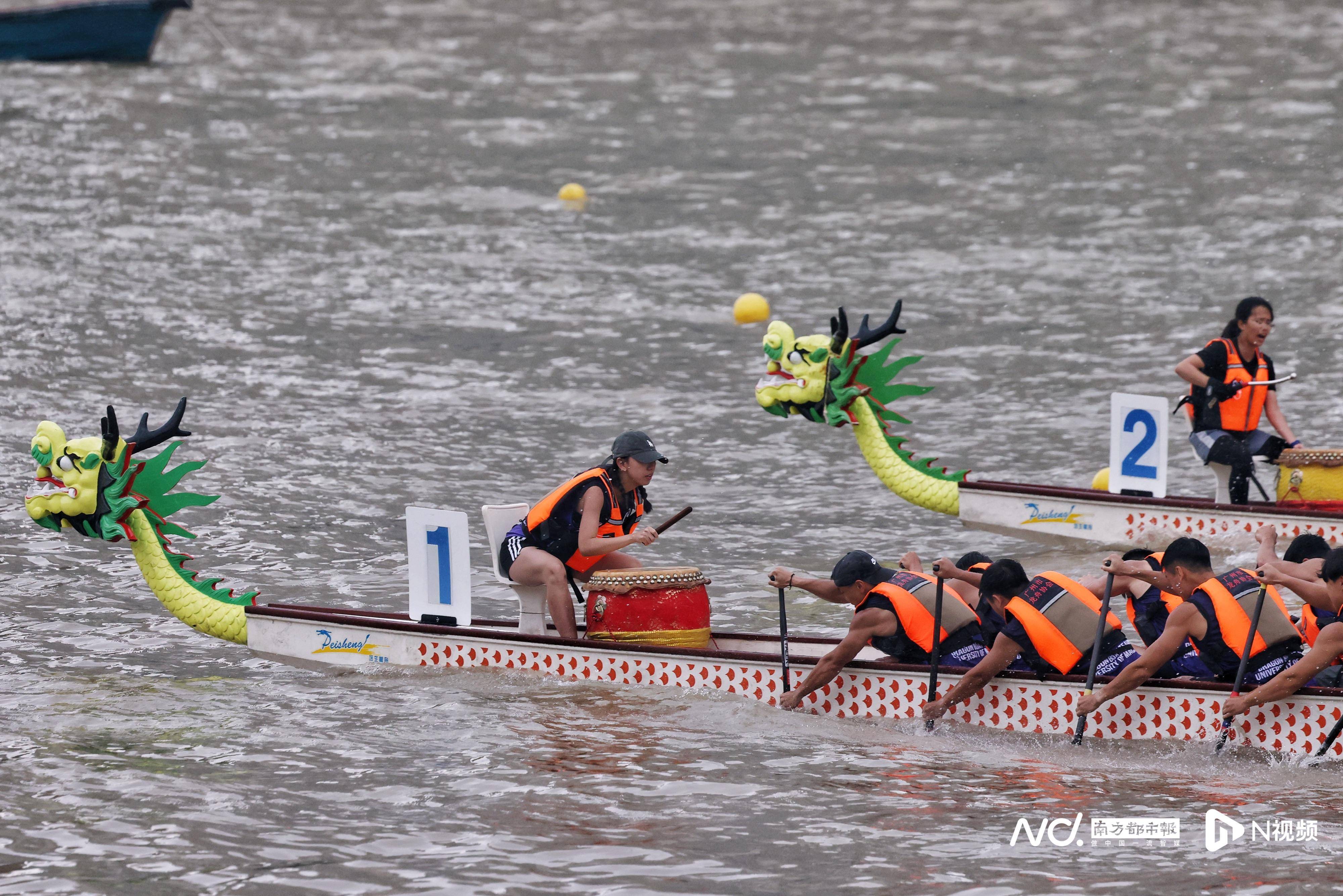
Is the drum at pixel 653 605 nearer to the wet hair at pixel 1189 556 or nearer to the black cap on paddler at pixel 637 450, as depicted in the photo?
the black cap on paddler at pixel 637 450

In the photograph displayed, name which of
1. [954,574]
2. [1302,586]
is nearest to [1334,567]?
[1302,586]

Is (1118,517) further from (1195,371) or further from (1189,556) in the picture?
(1189,556)

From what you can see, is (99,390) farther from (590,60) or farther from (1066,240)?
(590,60)

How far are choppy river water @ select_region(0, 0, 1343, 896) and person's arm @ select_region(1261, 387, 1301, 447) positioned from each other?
1879mm

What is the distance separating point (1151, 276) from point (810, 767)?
14403 mm

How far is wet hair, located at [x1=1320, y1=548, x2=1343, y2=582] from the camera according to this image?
367 inches

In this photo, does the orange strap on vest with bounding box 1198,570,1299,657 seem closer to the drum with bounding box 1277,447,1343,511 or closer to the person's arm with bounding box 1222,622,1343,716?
the person's arm with bounding box 1222,622,1343,716

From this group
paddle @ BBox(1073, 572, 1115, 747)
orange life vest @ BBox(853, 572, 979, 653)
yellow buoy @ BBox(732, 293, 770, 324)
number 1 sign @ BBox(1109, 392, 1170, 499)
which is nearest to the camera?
paddle @ BBox(1073, 572, 1115, 747)

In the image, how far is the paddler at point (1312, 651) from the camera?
9.29 m

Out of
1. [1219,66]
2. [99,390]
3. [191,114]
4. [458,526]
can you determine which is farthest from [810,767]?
[1219,66]

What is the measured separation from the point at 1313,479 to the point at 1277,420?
23.5 inches

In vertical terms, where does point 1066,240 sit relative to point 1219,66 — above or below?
below

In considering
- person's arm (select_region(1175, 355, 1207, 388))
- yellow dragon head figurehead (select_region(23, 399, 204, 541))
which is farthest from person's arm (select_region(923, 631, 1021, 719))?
yellow dragon head figurehead (select_region(23, 399, 204, 541))

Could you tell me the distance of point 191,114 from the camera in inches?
1243
